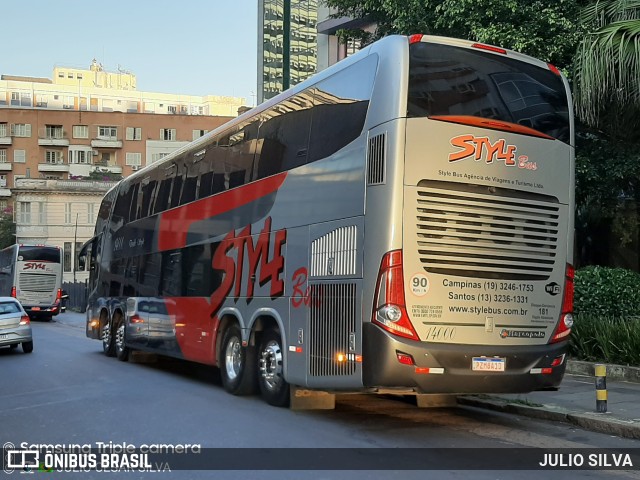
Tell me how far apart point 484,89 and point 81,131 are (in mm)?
91669

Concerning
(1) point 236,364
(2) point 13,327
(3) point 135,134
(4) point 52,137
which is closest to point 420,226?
(1) point 236,364

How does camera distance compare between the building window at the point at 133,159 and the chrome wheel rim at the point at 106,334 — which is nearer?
the chrome wheel rim at the point at 106,334

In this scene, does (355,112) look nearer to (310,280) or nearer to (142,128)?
(310,280)

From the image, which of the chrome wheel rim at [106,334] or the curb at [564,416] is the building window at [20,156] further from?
the curb at [564,416]

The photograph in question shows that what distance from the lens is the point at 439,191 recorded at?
8703mm

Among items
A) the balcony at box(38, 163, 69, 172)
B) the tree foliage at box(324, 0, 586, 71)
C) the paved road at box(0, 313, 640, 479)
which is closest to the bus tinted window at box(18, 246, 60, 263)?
the paved road at box(0, 313, 640, 479)

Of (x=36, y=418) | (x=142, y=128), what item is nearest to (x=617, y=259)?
(x=36, y=418)

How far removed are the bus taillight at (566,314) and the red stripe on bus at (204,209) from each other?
4073 mm

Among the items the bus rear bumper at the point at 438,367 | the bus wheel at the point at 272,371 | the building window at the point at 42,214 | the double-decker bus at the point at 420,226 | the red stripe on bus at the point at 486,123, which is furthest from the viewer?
the building window at the point at 42,214

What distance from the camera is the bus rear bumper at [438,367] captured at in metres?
8.40

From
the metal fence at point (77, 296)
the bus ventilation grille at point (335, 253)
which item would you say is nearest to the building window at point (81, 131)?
the metal fence at point (77, 296)

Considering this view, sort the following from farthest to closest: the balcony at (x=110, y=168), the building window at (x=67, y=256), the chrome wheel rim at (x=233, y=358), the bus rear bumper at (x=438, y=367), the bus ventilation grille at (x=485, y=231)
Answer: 1. the balcony at (x=110, y=168)
2. the building window at (x=67, y=256)
3. the chrome wheel rim at (x=233, y=358)
4. the bus ventilation grille at (x=485, y=231)
5. the bus rear bumper at (x=438, y=367)

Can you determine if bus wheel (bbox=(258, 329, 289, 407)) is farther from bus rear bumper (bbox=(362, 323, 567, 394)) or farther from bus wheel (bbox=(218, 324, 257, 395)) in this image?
bus rear bumper (bbox=(362, 323, 567, 394))

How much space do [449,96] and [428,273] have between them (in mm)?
2053
